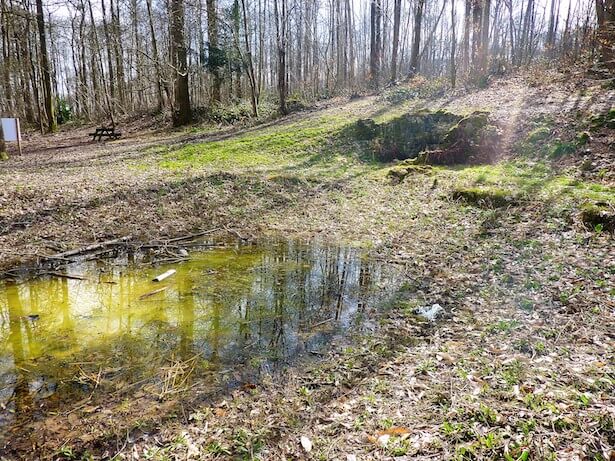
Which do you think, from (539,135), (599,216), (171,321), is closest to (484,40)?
(539,135)

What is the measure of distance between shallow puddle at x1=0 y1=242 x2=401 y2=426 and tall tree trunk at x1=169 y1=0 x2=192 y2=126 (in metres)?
14.8

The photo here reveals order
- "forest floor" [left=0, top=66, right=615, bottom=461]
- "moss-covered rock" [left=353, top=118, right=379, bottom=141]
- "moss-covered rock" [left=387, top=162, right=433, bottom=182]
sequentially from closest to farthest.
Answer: "forest floor" [left=0, top=66, right=615, bottom=461], "moss-covered rock" [left=387, top=162, right=433, bottom=182], "moss-covered rock" [left=353, top=118, right=379, bottom=141]

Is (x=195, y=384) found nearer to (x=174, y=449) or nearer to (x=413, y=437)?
(x=174, y=449)

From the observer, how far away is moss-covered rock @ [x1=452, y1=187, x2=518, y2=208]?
29.9ft

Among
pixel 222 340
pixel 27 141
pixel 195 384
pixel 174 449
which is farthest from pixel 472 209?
pixel 27 141

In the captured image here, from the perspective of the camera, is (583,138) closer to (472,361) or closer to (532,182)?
(532,182)

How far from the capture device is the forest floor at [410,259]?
130 inches

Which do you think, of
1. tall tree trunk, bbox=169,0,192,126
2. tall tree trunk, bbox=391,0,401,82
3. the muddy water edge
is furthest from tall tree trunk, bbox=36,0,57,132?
the muddy water edge

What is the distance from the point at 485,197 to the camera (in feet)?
31.1

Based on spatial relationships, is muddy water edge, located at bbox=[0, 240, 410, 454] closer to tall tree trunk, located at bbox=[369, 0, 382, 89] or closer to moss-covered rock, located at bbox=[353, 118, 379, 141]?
moss-covered rock, located at bbox=[353, 118, 379, 141]

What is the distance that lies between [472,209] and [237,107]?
17049mm

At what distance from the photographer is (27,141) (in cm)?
2033

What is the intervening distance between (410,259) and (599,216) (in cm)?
327

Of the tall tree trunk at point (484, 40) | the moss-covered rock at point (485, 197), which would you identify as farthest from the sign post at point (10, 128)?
the tall tree trunk at point (484, 40)
